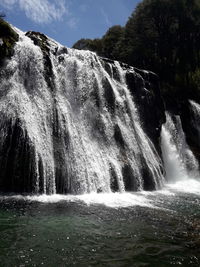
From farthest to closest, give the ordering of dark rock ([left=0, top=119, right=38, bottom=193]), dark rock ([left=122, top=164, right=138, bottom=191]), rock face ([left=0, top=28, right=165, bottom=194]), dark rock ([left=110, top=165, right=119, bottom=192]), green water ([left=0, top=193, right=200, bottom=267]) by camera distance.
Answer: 1. dark rock ([left=122, top=164, right=138, bottom=191])
2. dark rock ([left=110, top=165, right=119, bottom=192])
3. rock face ([left=0, top=28, right=165, bottom=194])
4. dark rock ([left=0, top=119, right=38, bottom=193])
5. green water ([left=0, top=193, right=200, bottom=267])

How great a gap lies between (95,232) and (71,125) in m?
9.22

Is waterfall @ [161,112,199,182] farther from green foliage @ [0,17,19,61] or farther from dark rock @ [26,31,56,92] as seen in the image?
green foliage @ [0,17,19,61]

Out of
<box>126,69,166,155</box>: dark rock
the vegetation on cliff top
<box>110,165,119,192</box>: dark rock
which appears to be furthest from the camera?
the vegetation on cliff top

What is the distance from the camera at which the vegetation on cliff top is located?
4509 centimetres

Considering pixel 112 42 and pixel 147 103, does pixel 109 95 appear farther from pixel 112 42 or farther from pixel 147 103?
pixel 112 42

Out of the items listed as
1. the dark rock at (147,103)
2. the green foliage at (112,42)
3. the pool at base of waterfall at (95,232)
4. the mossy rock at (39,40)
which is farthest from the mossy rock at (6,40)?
the green foliage at (112,42)

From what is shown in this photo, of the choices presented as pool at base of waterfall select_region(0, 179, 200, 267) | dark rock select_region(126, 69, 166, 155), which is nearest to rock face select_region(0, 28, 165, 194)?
dark rock select_region(126, 69, 166, 155)

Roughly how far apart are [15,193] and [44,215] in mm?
3714

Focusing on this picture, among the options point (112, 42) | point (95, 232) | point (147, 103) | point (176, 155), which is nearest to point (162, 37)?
point (112, 42)

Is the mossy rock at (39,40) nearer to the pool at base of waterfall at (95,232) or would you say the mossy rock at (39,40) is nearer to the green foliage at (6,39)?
the green foliage at (6,39)

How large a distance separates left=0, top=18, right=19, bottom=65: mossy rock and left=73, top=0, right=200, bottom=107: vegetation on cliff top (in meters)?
28.4

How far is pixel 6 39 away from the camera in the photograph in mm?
17891

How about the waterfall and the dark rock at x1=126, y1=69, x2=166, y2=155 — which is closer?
the dark rock at x1=126, y1=69, x2=166, y2=155

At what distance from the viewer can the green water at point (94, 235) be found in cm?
677
